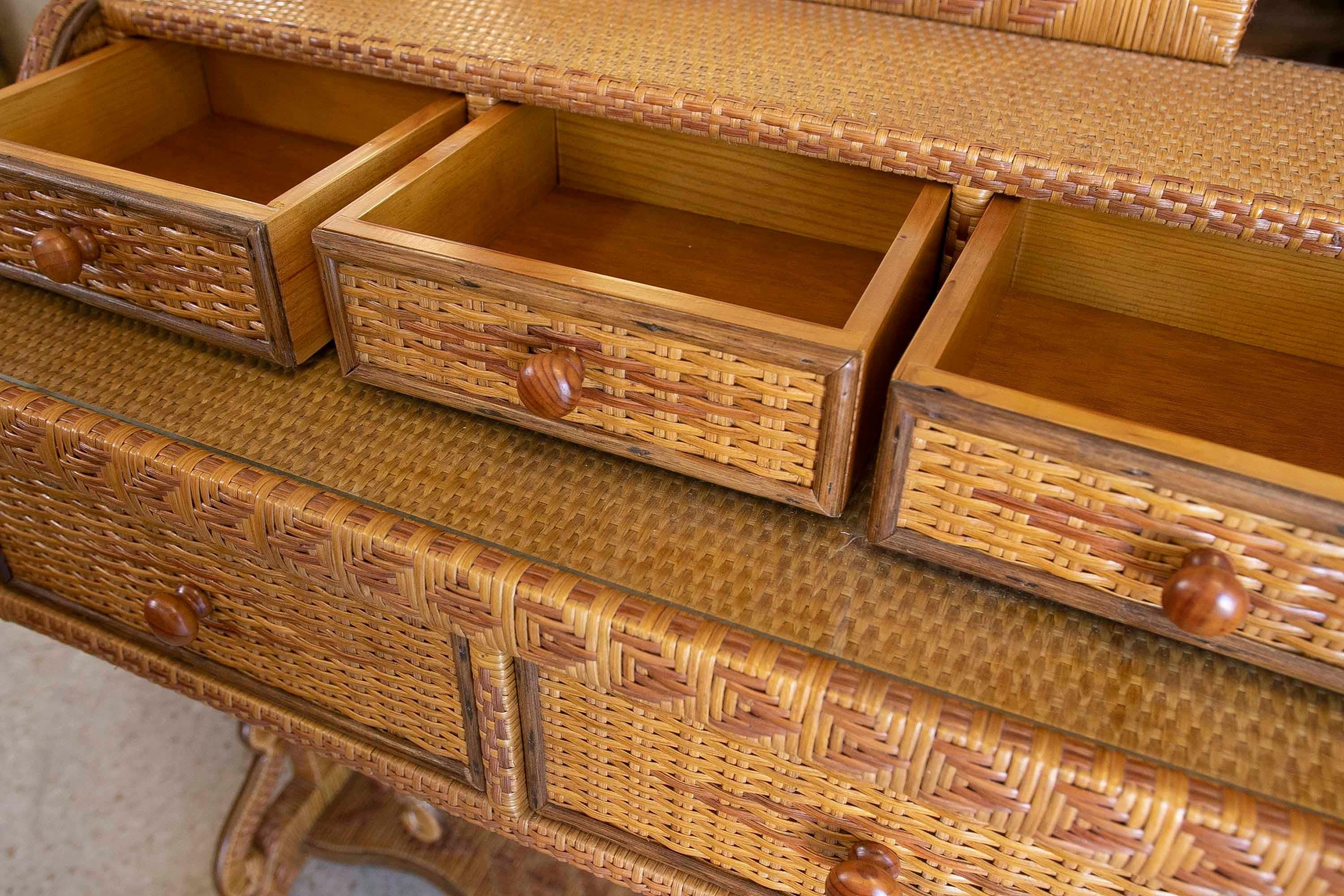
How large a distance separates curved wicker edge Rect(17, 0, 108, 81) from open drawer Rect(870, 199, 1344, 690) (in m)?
0.73

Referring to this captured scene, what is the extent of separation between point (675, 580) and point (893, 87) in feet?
1.22

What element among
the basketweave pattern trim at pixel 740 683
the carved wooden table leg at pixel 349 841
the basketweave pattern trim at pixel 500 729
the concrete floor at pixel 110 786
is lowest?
the concrete floor at pixel 110 786

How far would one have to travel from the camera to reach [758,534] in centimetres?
58

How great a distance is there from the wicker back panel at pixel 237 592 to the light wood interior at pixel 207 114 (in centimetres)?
25

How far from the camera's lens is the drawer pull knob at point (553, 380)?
573mm

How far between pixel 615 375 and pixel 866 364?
14 cm

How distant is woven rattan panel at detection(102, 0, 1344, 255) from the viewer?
23.9 inches

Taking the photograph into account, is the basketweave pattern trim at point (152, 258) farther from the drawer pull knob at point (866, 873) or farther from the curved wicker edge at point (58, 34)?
the drawer pull knob at point (866, 873)

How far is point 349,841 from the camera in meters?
1.16

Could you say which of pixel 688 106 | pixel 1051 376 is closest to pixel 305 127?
pixel 688 106

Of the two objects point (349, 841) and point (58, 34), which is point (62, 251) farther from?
point (349, 841)

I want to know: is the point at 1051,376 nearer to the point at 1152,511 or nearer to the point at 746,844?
the point at 1152,511

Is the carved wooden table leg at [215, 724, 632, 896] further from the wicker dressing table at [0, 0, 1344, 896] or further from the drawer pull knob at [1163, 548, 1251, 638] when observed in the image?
the drawer pull knob at [1163, 548, 1251, 638]

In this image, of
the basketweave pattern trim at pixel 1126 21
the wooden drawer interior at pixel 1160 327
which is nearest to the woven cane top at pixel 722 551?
the wooden drawer interior at pixel 1160 327
